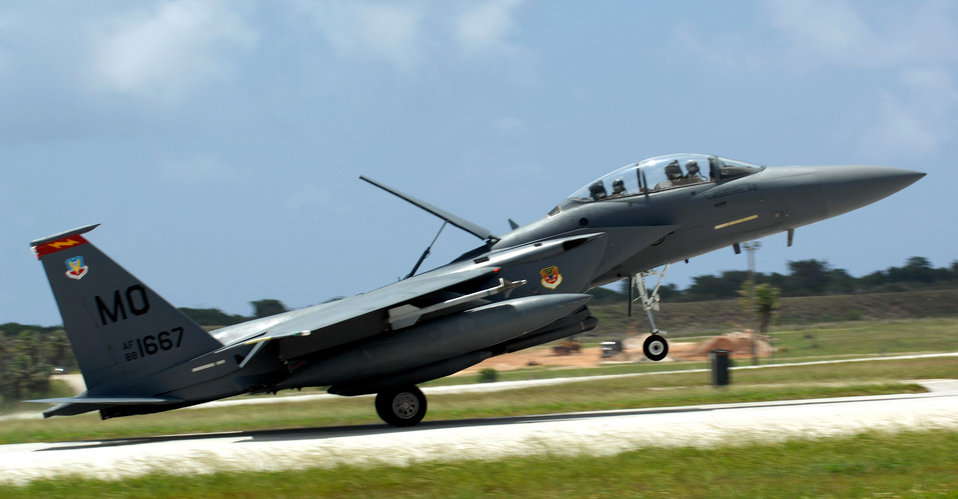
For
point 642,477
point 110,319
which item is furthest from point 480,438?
point 110,319

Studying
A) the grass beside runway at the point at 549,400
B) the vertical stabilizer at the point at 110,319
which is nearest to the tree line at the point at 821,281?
the grass beside runway at the point at 549,400

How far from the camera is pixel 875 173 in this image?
51.0ft

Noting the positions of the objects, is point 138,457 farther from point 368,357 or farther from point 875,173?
point 875,173

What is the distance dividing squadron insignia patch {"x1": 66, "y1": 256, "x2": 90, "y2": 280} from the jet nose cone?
1217 centimetres

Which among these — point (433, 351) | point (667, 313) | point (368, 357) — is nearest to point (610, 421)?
point (433, 351)

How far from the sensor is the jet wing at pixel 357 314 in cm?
1375

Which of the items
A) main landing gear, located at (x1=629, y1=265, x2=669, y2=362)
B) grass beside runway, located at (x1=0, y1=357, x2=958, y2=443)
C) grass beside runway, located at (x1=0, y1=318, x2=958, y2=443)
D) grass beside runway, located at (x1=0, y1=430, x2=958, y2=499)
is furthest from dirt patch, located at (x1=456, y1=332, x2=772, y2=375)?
grass beside runway, located at (x1=0, y1=430, x2=958, y2=499)

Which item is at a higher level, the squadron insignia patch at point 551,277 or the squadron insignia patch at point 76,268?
the squadron insignia patch at point 76,268

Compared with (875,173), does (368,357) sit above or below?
below

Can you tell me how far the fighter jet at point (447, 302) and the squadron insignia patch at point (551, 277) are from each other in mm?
19

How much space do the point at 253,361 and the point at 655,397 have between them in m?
9.11

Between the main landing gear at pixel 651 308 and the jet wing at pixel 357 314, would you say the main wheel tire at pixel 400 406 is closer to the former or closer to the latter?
the jet wing at pixel 357 314

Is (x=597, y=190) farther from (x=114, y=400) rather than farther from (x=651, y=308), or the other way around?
(x=114, y=400)

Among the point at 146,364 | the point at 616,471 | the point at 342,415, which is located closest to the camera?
the point at 616,471
